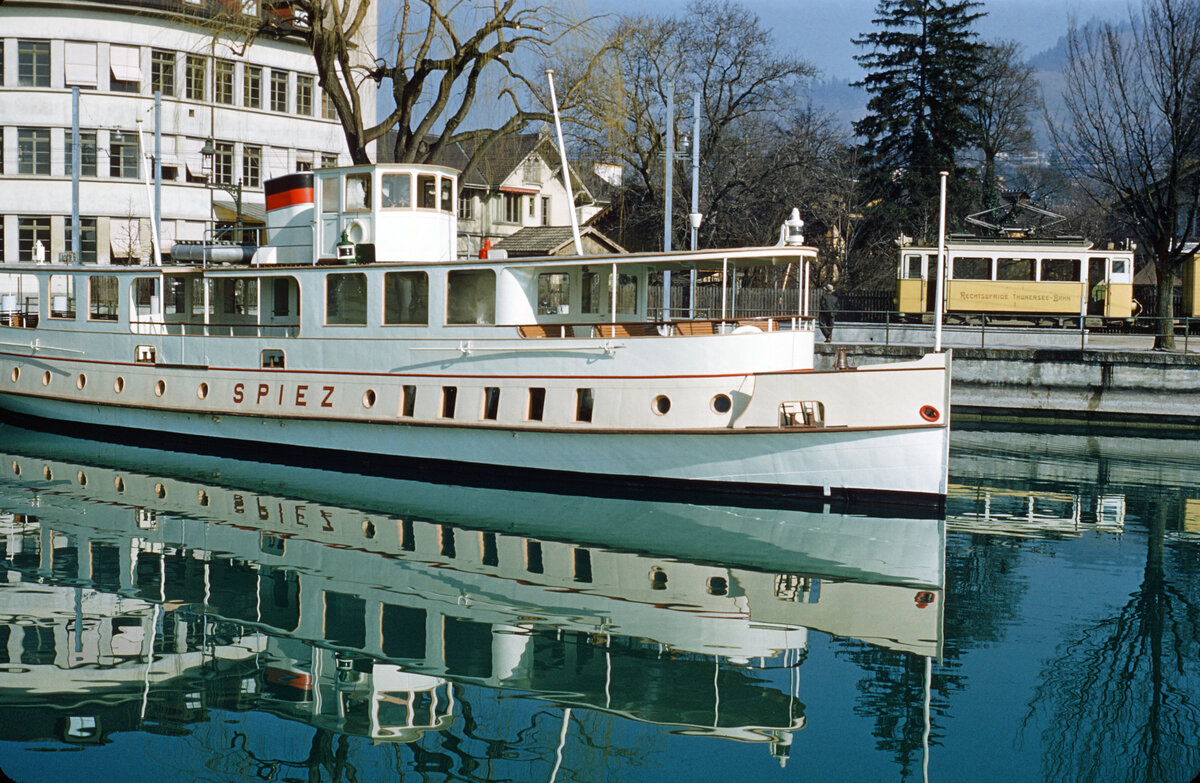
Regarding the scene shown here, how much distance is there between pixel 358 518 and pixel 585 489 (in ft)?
10.9

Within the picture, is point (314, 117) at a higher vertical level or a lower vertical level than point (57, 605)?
higher

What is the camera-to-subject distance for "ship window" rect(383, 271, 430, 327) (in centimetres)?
1719

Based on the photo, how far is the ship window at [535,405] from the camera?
16.3 meters

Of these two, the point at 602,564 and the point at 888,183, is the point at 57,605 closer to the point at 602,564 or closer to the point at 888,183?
the point at 602,564

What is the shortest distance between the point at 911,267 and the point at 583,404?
73.3ft

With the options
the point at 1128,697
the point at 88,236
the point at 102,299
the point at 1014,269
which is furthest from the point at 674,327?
the point at 88,236

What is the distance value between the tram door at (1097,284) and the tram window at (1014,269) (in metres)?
1.70

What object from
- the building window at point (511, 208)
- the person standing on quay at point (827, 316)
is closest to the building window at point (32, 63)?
the building window at point (511, 208)

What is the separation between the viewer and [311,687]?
8977 millimetres

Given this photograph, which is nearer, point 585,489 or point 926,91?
point 585,489

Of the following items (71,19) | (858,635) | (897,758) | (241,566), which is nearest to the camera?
(897,758)

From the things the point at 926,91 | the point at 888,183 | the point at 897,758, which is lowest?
the point at 897,758

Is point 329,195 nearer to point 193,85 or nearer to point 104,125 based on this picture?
point 104,125

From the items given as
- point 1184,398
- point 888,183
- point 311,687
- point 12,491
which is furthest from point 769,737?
point 888,183
